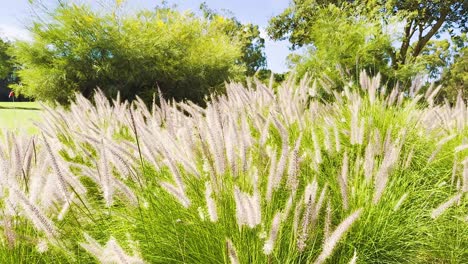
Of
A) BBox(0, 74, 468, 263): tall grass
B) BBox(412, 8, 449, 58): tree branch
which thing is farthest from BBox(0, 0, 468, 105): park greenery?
BBox(0, 74, 468, 263): tall grass

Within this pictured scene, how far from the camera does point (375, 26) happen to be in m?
12.9

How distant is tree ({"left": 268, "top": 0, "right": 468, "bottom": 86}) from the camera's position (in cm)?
1181

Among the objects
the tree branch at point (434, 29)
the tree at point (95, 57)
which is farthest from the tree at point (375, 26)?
the tree at point (95, 57)

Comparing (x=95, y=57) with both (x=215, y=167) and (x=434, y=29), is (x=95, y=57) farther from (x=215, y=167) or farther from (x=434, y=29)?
(x=434, y=29)

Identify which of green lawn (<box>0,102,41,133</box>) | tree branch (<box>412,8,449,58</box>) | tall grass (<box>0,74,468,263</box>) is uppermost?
tree branch (<box>412,8,449,58</box>)

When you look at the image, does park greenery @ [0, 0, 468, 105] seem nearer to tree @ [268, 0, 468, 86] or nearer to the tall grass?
tree @ [268, 0, 468, 86]

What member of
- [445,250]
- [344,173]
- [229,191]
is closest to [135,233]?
[229,191]

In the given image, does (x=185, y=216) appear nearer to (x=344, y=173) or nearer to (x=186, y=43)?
(x=344, y=173)

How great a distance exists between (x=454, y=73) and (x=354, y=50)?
119ft

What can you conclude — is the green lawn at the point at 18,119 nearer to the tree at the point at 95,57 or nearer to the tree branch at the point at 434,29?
the tree at the point at 95,57

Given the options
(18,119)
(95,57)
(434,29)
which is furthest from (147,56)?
(434,29)

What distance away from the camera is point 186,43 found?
11445 mm

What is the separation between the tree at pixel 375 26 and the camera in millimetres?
11812

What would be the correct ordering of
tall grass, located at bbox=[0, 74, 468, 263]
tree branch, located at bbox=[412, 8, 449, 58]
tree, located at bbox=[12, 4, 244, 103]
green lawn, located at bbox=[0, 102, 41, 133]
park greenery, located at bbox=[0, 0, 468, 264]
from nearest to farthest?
tall grass, located at bbox=[0, 74, 468, 263], park greenery, located at bbox=[0, 0, 468, 264], green lawn, located at bbox=[0, 102, 41, 133], tree, located at bbox=[12, 4, 244, 103], tree branch, located at bbox=[412, 8, 449, 58]
